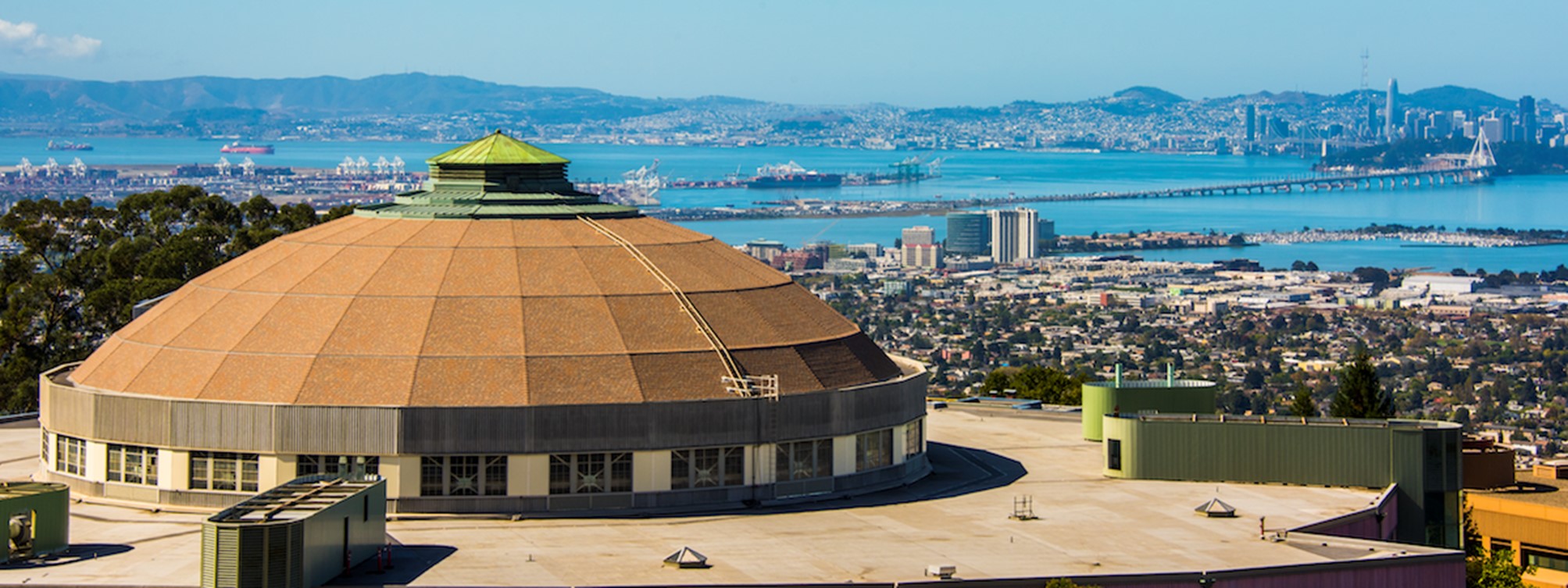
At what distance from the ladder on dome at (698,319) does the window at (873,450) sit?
12.4 feet

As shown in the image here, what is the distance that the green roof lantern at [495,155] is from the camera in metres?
58.1

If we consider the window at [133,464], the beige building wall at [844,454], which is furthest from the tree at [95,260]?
the beige building wall at [844,454]

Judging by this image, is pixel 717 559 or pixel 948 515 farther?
pixel 948 515

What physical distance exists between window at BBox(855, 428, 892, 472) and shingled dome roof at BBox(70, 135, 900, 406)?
149 cm

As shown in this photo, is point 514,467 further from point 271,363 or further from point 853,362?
point 853,362

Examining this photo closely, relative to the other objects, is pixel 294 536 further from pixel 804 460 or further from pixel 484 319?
pixel 804 460

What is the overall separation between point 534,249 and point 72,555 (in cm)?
1578

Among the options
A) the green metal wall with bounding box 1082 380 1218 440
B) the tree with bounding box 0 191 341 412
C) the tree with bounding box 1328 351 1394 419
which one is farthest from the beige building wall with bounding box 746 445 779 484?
the tree with bounding box 0 191 341 412

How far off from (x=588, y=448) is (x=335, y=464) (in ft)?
19.6

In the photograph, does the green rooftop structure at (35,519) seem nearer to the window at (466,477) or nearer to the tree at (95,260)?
the window at (466,477)

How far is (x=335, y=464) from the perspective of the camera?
48000 millimetres

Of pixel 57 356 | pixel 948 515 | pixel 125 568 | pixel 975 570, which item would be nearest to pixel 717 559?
Result: pixel 975 570

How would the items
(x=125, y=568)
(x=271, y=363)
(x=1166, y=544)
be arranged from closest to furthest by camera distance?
(x=125, y=568) → (x=1166, y=544) → (x=271, y=363)

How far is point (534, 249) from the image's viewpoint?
2154 inches
